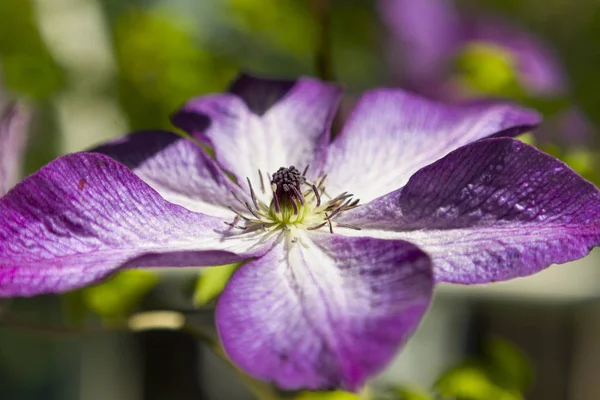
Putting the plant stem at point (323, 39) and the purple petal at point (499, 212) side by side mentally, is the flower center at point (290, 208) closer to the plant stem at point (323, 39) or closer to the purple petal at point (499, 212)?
the purple petal at point (499, 212)

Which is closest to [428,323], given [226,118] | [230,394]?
[230,394]

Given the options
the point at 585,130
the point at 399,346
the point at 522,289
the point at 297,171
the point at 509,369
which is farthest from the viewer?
the point at 522,289

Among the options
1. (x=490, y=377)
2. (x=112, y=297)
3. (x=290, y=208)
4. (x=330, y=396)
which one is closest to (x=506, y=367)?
(x=490, y=377)

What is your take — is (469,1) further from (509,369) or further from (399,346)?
(399,346)

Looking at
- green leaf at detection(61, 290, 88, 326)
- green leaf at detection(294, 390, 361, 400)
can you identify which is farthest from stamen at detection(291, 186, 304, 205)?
green leaf at detection(61, 290, 88, 326)

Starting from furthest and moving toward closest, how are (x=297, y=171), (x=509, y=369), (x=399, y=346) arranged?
(x=509, y=369) < (x=297, y=171) < (x=399, y=346)

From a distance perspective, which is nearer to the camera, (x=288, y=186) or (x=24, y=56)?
(x=288, y=186)

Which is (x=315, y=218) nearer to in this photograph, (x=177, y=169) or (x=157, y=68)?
(x=177, y=169)
